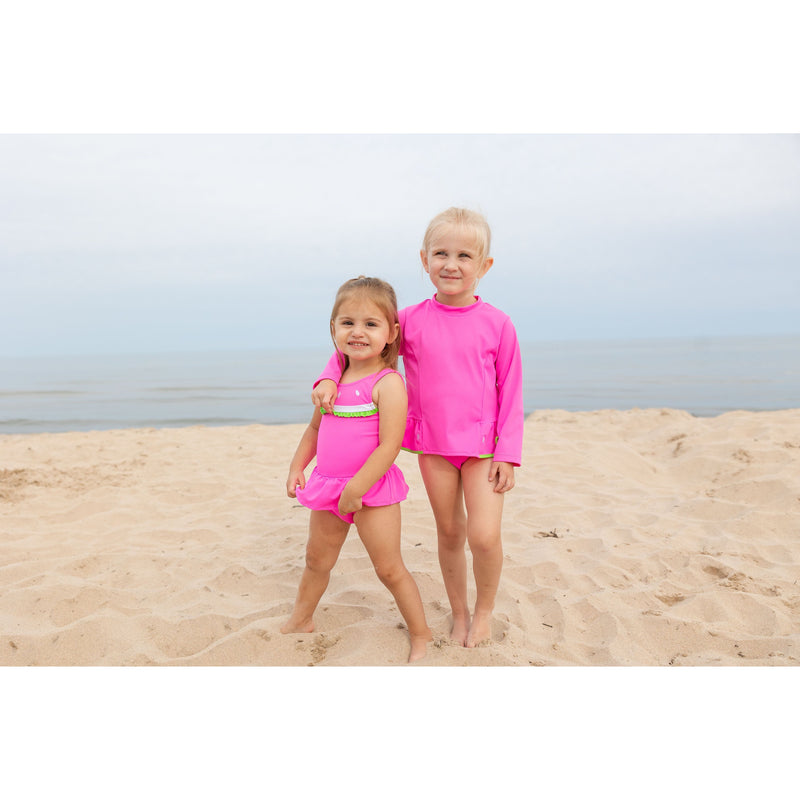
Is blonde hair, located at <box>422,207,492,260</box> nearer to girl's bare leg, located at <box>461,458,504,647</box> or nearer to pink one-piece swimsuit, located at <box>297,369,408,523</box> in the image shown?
pink one-piece swimsuit, located at <box>297,369,408,523</box>

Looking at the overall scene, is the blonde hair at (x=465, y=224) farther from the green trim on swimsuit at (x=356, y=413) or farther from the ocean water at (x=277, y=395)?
the ocean water at (x=277, y=395)

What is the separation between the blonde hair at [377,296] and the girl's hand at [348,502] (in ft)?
1.79

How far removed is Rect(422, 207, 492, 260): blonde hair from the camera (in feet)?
8.39

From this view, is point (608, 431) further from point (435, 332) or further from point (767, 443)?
point (435, 332)

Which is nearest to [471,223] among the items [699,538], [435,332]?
[435,332]

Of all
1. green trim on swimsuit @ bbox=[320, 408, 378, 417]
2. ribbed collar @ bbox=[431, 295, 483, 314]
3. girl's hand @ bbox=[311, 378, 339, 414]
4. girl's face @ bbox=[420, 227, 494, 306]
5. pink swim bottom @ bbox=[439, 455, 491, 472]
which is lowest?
pink swim bottom @ bbox=[439, 455, 491, 472]

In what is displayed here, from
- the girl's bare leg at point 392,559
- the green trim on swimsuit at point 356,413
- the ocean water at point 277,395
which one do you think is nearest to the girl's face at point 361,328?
the green trim on swimsuit at point 356,413

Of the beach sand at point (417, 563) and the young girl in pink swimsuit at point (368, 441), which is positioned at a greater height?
the young girl in pink swimsuit at point (368, 441)

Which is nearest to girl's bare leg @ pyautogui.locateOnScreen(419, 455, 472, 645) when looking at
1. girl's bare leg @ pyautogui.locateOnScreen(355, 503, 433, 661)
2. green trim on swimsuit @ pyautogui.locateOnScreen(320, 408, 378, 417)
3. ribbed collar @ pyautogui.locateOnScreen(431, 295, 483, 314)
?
girl's bare leg @ pyautogui.locateOnScreen(355, 503, 433, 661)

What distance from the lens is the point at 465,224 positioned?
2.55 meters

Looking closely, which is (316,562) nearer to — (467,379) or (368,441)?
(368,441)

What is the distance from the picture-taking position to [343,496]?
8.11 feet

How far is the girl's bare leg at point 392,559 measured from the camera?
8.38ft

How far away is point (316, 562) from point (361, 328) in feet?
3.39
